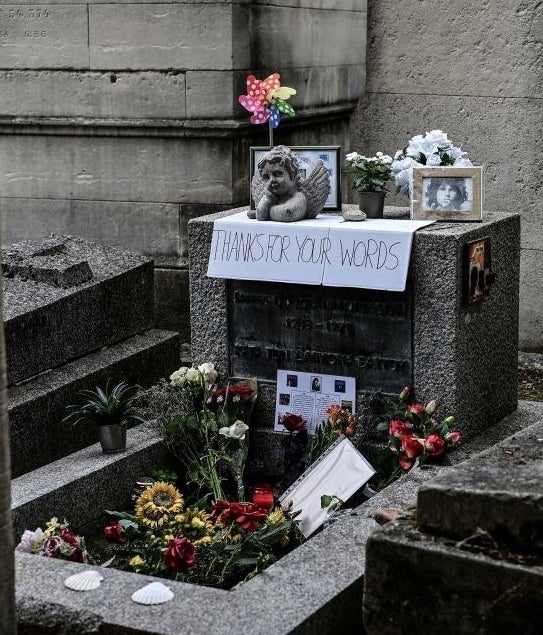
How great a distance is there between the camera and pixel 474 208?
645cm

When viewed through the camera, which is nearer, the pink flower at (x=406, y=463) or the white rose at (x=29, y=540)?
the white rose at (x=29, y=540)

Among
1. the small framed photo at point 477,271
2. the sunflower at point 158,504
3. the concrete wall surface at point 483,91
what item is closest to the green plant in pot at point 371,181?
the small framed photo at point 477,271

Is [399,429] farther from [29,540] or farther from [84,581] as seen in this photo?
[84,581]

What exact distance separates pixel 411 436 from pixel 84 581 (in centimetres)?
197

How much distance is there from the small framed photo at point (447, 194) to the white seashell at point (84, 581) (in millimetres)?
2757

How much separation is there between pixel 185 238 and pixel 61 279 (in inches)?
90.2

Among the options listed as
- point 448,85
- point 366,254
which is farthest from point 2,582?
point 448,85

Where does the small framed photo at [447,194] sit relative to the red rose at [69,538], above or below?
above

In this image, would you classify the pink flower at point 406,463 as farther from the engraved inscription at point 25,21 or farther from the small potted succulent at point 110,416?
the engraved inscription at point 25,21

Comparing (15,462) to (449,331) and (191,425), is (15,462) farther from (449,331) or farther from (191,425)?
(449,331)

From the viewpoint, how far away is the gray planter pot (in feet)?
20.0

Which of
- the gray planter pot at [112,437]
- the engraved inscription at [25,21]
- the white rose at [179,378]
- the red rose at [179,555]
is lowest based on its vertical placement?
the red rose at [179,555]

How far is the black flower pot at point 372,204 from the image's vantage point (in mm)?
6648

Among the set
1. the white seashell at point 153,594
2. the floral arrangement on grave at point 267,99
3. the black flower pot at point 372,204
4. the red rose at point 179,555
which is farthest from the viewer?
the floral arrangement on grave at point 267,99
